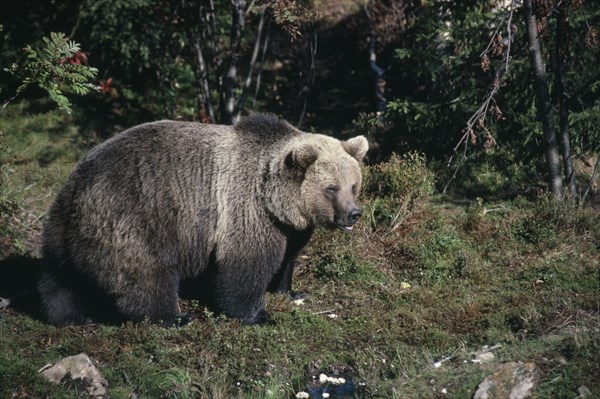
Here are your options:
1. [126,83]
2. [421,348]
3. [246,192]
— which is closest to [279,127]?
[246,192]

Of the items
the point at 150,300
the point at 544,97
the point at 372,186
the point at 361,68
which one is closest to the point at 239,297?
the point at 150,300

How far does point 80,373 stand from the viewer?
6.66 metres

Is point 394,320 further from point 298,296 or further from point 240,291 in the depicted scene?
point 240,291

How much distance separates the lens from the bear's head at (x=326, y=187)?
807 cm

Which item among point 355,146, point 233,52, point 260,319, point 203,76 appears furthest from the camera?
point 203,76

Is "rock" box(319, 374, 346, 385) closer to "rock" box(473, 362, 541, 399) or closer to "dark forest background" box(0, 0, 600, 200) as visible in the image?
"rock" box(473, 362, 541, 399)

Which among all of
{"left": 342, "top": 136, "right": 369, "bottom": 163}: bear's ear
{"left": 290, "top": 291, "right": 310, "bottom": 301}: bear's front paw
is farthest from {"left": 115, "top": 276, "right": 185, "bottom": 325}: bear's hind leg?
{"left": 342, "top": 136, "right": 369, "bottom": 163}: bear's ear

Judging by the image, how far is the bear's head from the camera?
8070 mm

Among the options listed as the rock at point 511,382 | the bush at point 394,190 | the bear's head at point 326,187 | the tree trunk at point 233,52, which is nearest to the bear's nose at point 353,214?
the bear's head at point 326,187

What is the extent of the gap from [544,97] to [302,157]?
4297 mm

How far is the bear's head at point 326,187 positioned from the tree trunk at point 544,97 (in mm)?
3641

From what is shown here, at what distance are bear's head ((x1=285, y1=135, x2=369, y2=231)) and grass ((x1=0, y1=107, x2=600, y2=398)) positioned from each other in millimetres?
1181

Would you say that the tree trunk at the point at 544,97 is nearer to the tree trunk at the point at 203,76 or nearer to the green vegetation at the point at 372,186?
the green vegetation at the point at 372,186

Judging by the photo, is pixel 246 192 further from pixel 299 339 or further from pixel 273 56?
pixel 273 56
